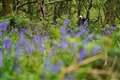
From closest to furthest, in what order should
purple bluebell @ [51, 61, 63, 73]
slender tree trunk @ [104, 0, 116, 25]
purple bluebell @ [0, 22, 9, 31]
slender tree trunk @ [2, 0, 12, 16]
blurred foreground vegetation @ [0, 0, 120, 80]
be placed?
blurred foreground vegetation @ [0, 0, 120, 80] → purple bluebell @ [51, 61, 63, 73] → purple bluebell @ [0, 22, 9, 31] → slender tree trunk @ [2, 0, 12, 16] → slender tree trunk @ [104, 0, 116, 25]

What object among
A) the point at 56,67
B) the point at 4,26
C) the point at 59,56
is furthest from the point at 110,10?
the point at 56,67

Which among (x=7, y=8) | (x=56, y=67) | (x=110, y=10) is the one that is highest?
(x=56, y=67)

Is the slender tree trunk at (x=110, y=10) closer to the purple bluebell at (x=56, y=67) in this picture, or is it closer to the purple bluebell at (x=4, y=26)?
the purple bluebell at (x=4, y=26)

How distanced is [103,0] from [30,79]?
764cm

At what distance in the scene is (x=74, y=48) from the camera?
2.22 metres

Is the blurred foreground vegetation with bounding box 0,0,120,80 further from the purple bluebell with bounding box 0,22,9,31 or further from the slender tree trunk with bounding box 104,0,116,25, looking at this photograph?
the slender tree trunk with bounding box 104,0,116,25

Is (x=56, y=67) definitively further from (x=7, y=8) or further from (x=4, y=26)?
(x=7, y=8)

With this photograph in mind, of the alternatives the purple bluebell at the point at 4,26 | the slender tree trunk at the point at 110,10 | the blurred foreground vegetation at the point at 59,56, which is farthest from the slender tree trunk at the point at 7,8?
the slender tree trunk at the point at 110,10

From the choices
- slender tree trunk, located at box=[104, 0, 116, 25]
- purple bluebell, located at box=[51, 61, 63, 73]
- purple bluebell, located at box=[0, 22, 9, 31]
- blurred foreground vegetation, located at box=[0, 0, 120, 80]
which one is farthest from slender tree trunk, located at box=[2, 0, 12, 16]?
purple bluebell, located at box=[51, 61, 63, 73]

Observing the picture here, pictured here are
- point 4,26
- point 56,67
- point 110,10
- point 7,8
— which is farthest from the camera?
point 110,10

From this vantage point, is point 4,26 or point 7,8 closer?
point 4,26

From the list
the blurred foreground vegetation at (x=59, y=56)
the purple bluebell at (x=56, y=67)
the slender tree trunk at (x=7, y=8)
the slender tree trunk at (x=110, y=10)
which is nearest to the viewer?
the blurred foreground vegetation at (x=59, y=56)

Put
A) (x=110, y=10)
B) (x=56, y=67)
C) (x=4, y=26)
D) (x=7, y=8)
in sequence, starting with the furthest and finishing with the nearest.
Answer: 1. (x=110, y=10)
2. (x=7, y=8)
3. (x=4, y=26)
4. (x=56, y=67)

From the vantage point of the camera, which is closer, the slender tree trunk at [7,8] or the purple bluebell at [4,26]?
the purple bluebell at [4,26]
